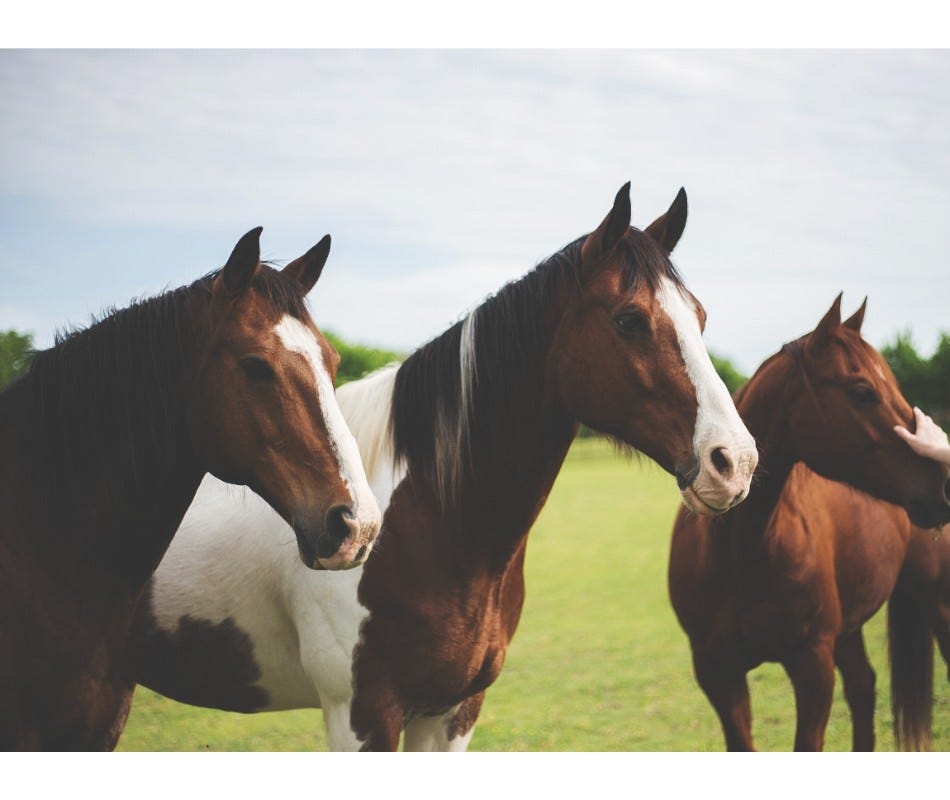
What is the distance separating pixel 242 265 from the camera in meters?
1.82

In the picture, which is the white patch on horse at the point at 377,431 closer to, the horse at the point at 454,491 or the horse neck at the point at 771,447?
the horse at the point at 454,491

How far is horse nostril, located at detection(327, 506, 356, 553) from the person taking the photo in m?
1.74

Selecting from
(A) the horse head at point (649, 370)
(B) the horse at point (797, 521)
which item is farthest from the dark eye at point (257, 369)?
(B) the horse at point (797, 521)

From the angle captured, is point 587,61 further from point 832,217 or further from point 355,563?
point 355,563

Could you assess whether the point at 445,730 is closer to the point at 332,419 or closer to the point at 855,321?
the point at 332,419

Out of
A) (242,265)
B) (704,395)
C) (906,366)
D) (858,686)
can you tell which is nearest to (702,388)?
(704,395)

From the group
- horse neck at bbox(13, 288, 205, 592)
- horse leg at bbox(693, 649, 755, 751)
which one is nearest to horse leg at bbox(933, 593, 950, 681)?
horse leg at bbox(693, 649, 755, 751)

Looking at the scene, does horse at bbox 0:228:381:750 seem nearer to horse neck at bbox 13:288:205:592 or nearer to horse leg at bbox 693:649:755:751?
horse neck at bbox 13:288:205:592

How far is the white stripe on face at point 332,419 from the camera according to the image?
1771 millimetres

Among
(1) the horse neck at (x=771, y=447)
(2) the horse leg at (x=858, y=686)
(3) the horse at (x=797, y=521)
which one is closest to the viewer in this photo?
(3) the horse at (x=797, y=521)

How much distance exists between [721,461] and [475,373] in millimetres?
688

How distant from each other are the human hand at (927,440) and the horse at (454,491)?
3.39ft

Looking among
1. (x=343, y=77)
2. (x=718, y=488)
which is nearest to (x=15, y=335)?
(x=343, y=77)
